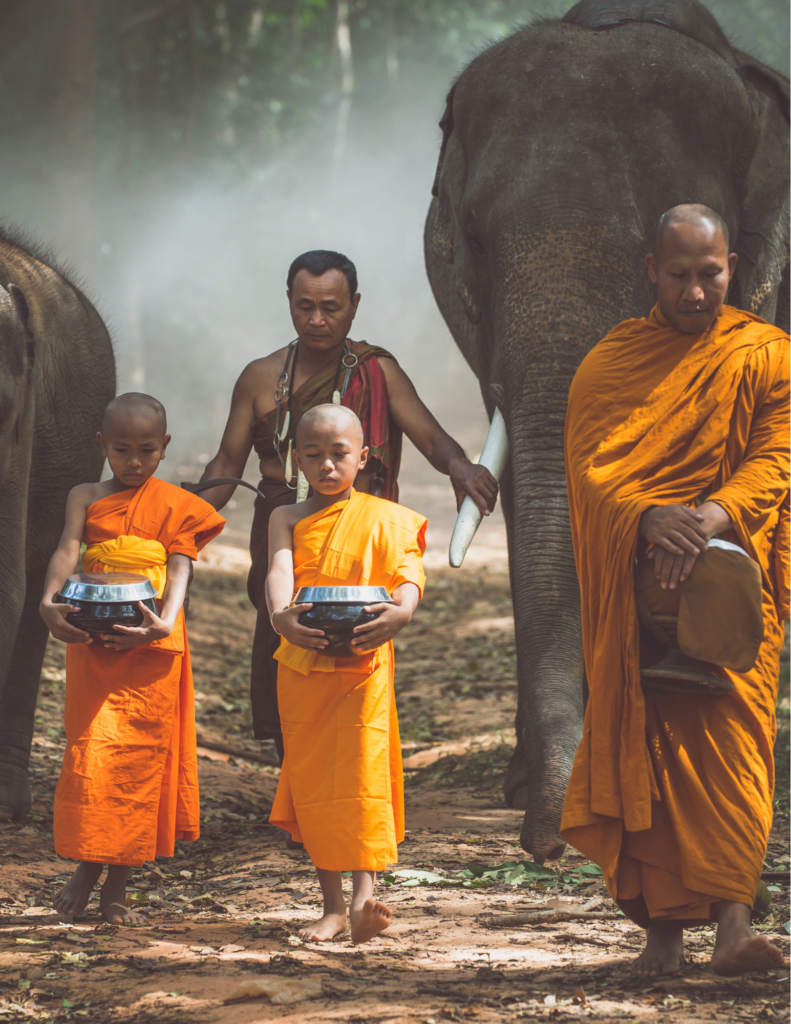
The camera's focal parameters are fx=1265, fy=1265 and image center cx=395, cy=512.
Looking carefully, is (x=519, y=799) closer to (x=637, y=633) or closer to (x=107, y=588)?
(x=637, y=633)

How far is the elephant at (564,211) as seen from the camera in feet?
14.5

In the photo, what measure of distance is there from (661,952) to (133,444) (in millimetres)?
2098

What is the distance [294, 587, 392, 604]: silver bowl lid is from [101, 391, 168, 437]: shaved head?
32.5 inches

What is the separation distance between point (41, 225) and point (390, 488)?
52.8 feet

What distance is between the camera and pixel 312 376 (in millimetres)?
4656

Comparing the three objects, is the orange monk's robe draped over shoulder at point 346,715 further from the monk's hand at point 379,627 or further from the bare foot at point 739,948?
the bare foot at point 739,948

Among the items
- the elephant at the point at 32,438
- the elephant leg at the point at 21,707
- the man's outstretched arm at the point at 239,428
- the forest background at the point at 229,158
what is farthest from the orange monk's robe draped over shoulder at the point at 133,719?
the forest background at the point at 229,158

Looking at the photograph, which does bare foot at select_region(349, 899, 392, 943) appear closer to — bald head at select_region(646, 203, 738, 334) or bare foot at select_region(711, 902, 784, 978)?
bare foot at select_region(711, 902, 784, 978)

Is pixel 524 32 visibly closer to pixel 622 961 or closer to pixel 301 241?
pixel 622 961

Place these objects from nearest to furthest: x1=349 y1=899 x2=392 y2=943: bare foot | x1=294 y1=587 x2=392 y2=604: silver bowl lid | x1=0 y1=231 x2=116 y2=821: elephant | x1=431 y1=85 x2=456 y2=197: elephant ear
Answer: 1. x1=349 y1=899 x2=392 y2=943: bare foot
2. x1=294 y1=587 x2=392 y2=604: silver bowl lid
3. x1=0 y1=231 x2=116 y2=821: elephant
4. x1=431 y1=85 x2=456 y2=197: elephant ear

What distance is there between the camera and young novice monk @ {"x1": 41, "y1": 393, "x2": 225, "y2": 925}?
12.1 ft

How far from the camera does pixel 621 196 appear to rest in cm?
499

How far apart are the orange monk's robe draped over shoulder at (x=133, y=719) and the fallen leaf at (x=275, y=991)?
2.74 ft

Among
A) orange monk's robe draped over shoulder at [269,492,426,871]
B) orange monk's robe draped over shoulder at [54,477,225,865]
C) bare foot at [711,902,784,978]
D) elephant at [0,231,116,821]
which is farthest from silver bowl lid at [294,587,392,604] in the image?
elephant at [0,231,116,821]
